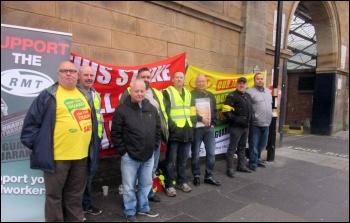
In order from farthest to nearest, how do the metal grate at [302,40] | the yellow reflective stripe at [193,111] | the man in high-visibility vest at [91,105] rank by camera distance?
the metal grate at [302,40] → the yellow reflective stripe at [193,111] → the man in high-visibility vest at [91,105]

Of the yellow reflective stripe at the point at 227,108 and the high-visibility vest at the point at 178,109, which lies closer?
the high-visibility vest at the point at 178,109

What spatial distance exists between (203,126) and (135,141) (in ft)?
4.82

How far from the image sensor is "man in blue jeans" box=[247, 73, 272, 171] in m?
5.18

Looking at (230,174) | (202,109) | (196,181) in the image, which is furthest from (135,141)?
(230,174)

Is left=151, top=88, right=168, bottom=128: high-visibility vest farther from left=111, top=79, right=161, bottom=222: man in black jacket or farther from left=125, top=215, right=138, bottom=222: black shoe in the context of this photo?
left=125, top=215, right=138, bottom=222: black shoe

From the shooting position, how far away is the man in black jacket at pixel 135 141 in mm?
3006

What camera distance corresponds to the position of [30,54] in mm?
2756

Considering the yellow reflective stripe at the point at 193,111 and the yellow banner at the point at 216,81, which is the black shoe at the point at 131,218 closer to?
the yellow reflective stripe at the point at 193,111

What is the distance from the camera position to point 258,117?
516 cm

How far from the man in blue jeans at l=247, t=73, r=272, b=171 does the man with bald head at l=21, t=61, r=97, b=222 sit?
129 inches

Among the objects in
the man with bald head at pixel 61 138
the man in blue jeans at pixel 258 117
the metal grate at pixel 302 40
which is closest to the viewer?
the man with bald head at pixel 61 138

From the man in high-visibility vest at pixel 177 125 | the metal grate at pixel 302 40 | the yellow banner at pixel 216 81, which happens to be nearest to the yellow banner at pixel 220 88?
the yellow banner at pixel 216 81

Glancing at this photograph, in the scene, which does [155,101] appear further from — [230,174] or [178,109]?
[230,174]

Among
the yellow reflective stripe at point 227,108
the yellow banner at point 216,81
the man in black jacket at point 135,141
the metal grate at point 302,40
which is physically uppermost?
the metal grate at point 302,40
